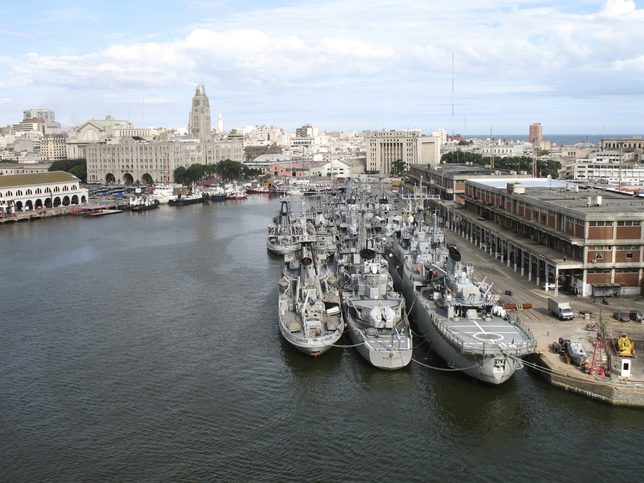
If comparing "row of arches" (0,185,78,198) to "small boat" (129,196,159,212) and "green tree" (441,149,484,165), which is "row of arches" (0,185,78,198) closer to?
"small boat" (129,196,159,212)

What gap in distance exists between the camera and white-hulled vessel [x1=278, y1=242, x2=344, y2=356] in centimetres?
2336

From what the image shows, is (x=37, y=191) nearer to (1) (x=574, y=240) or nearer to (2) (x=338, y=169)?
(2) (x=338, y=169)

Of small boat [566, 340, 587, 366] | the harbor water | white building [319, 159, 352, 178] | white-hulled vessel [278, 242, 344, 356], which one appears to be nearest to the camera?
the harbor water

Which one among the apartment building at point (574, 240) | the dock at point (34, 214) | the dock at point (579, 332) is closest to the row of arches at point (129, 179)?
the dock at point (34, 214)

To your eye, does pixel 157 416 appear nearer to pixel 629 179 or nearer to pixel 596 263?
pixel 596 263

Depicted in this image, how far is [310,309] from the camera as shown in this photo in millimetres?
24891

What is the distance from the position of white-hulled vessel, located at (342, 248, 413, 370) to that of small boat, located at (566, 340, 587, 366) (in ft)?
15.5

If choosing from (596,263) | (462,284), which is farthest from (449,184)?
(462,284)

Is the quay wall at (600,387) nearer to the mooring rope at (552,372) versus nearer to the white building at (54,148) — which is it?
the mooring rope at (552,372)

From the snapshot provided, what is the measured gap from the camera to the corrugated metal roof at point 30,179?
2690 inches

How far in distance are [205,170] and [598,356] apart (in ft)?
274

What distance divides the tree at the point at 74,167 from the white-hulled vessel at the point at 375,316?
83952 millimetres

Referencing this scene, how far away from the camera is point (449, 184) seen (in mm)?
62000

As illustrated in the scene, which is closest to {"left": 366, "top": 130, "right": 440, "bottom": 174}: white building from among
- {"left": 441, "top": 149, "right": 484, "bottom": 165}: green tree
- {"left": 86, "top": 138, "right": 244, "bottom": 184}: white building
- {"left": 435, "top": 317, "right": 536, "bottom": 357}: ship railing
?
{"left": 441, "top": 149, "right": 484, "bottom": 165}: green tree
